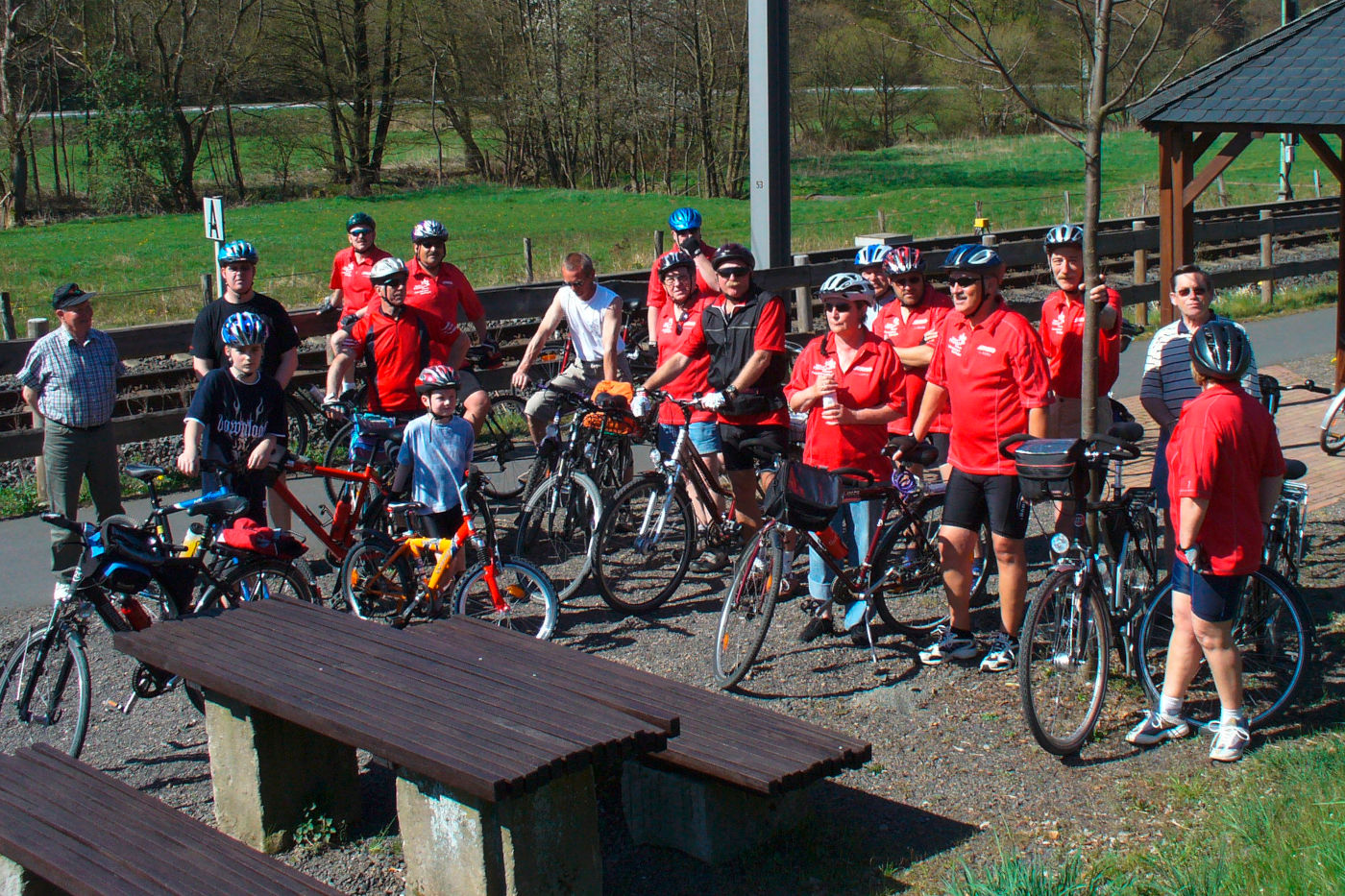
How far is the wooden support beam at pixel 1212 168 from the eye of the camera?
11174 mm

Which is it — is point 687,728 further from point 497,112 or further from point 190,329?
point 497,112

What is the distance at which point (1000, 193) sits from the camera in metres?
45.1

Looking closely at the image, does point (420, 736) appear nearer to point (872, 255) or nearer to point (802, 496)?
point (802, 496)

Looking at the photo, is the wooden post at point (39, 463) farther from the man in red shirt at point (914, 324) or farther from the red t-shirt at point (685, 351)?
the man in red shirt at point (914, 324)

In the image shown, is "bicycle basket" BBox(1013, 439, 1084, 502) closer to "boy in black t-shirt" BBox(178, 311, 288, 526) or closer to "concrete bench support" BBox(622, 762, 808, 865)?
"concrete bench support" BBox(622, 762, 808, 865)

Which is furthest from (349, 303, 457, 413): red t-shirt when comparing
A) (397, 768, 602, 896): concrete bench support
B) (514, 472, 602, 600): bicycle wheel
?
(397, 768, 602, 896): concrete bench support

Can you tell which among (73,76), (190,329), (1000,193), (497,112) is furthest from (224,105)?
(190,329)

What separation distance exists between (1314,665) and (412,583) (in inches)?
174

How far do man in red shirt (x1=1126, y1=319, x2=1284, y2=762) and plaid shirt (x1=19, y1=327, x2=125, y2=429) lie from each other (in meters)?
5.73

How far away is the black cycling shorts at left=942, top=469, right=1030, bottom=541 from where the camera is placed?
19.0ft

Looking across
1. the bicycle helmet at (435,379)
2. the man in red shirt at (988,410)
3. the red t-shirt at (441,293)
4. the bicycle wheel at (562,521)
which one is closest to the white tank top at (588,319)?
the red t-shirt at (441,293)

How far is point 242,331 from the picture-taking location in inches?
266

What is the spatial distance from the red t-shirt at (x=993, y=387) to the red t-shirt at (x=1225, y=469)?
0.88 meters

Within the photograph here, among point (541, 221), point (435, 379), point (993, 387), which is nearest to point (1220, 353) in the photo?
point (993, 387)
